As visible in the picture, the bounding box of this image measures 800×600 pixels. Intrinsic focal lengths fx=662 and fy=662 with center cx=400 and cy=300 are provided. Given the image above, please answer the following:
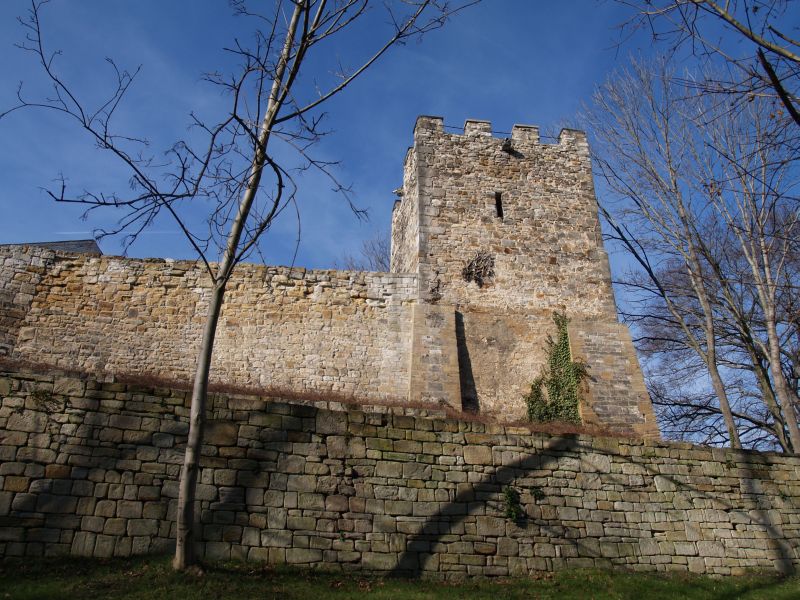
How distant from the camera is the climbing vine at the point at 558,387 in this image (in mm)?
13555

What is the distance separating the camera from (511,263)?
1513 centimetres

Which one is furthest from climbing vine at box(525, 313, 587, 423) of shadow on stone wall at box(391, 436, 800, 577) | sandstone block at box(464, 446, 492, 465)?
sandstone block at box(464, 446, 492, 465)

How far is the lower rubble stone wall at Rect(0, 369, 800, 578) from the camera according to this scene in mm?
7191

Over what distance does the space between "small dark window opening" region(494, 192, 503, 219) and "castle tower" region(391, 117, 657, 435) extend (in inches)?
1.0

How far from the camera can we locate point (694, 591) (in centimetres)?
805

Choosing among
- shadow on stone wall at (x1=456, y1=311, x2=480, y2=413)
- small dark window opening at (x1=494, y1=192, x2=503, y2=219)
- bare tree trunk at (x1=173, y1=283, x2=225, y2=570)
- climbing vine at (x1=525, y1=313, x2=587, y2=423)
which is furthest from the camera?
small dark window opening at (x1=494, y1=192, x2=503, y2=219)

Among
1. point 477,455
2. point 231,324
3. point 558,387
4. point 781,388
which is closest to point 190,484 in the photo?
point 477,455

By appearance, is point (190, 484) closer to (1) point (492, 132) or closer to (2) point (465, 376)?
(2) point (465, 376)

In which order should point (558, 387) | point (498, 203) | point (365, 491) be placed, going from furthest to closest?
point (498, 203), point (558, 387), point (365, 491)

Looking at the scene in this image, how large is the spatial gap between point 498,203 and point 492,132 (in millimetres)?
2062

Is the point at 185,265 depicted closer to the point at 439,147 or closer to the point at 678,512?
the point at 439,147

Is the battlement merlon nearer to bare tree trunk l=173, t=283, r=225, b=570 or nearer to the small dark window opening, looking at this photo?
the small dark window opening

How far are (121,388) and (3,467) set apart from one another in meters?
1.40

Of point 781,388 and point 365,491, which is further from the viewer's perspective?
point 781,388
